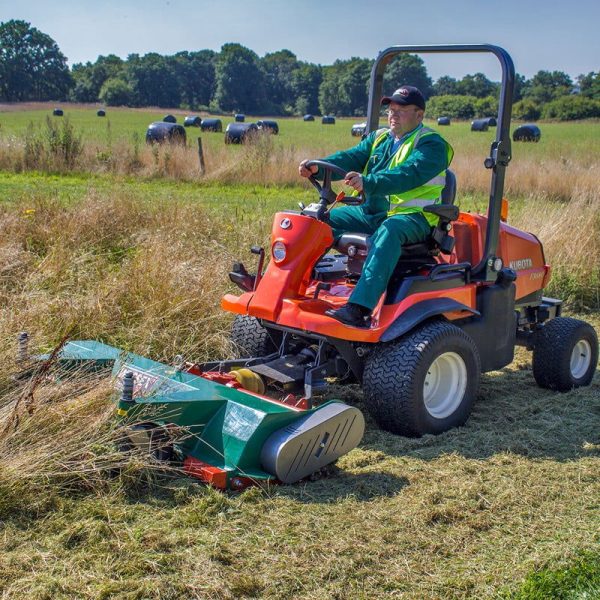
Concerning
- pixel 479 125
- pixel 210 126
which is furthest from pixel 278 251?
pixel 479 125

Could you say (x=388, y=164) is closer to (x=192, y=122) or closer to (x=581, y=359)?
(x=581, y=359)

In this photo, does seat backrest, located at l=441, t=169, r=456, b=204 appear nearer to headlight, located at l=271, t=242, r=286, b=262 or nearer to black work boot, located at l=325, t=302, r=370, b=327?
black work boot, located at l=325, t=302, r=370, b=327

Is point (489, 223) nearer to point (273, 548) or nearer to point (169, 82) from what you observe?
point (273, 548)

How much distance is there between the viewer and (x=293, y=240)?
4711 millimetres

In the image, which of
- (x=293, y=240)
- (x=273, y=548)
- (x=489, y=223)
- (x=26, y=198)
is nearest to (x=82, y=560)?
(x=273, y=548)

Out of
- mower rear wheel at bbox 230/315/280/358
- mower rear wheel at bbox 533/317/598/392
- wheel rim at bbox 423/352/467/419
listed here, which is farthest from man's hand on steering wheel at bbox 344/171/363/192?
mower rear wheel at bbox 533/317/598/392

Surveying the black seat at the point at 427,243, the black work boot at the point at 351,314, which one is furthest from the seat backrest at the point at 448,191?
the black work boot at the point at 351,314

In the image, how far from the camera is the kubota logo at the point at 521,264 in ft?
18.5

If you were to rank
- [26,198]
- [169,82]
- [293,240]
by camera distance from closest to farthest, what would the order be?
[293,240] < [26,198] < [169,82]

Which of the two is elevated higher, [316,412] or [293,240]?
[293,240]

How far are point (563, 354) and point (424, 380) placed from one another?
149 cm

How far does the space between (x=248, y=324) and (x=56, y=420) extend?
67.6 inches

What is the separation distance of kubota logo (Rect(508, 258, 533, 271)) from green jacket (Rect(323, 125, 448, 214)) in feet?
3.41

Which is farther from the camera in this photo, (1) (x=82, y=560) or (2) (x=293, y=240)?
(2) (x=293, y=240)
